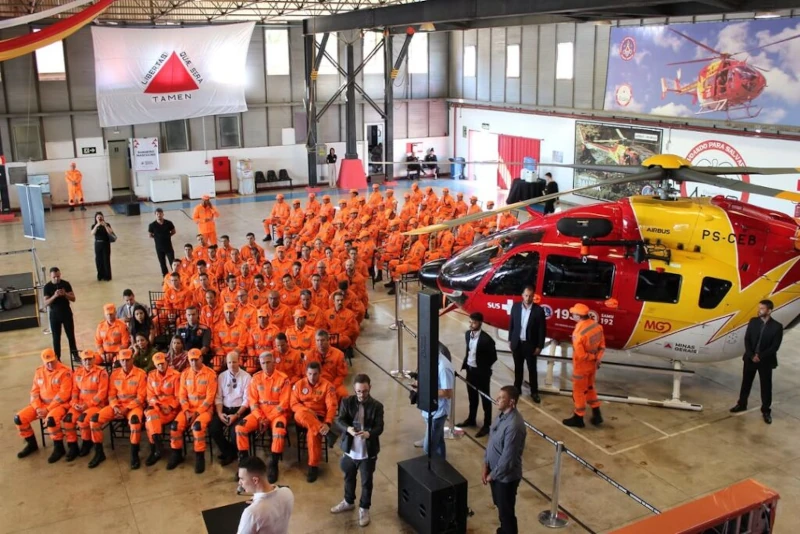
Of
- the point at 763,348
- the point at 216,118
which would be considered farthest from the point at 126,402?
the point at 216,118

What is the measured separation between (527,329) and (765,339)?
9.47 feet

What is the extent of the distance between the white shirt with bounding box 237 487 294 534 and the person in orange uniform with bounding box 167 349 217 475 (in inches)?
142

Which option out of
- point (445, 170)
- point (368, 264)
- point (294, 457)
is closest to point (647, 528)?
point (294, 457)

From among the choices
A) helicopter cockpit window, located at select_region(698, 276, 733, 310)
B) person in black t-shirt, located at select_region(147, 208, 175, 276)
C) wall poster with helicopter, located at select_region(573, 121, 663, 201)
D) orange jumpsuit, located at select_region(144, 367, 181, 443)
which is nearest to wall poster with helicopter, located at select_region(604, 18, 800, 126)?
wall poster with helicopter, located at select_region(573, 121, 663, 201)

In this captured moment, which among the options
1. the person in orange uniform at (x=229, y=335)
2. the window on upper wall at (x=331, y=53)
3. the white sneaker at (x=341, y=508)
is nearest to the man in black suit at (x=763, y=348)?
the white sneaker at (x=341, y=508)

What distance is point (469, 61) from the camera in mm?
29828

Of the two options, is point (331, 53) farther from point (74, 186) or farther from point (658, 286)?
point (658, 286)

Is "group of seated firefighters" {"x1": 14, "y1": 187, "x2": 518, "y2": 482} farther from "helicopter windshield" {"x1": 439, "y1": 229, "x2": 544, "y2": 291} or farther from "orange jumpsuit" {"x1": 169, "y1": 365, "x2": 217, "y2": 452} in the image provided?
"helicopter windshield" {"x1": 439, "y1": 229, "x2": 544, "y2": 291}

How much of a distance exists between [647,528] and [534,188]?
19.1 metres

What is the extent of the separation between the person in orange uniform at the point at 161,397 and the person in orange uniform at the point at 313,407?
1.42m

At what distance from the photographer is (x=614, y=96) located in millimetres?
22359

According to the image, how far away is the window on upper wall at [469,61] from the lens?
1161 inches

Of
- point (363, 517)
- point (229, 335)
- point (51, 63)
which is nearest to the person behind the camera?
point (363, 517)

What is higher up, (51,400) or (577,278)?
(577,278)
